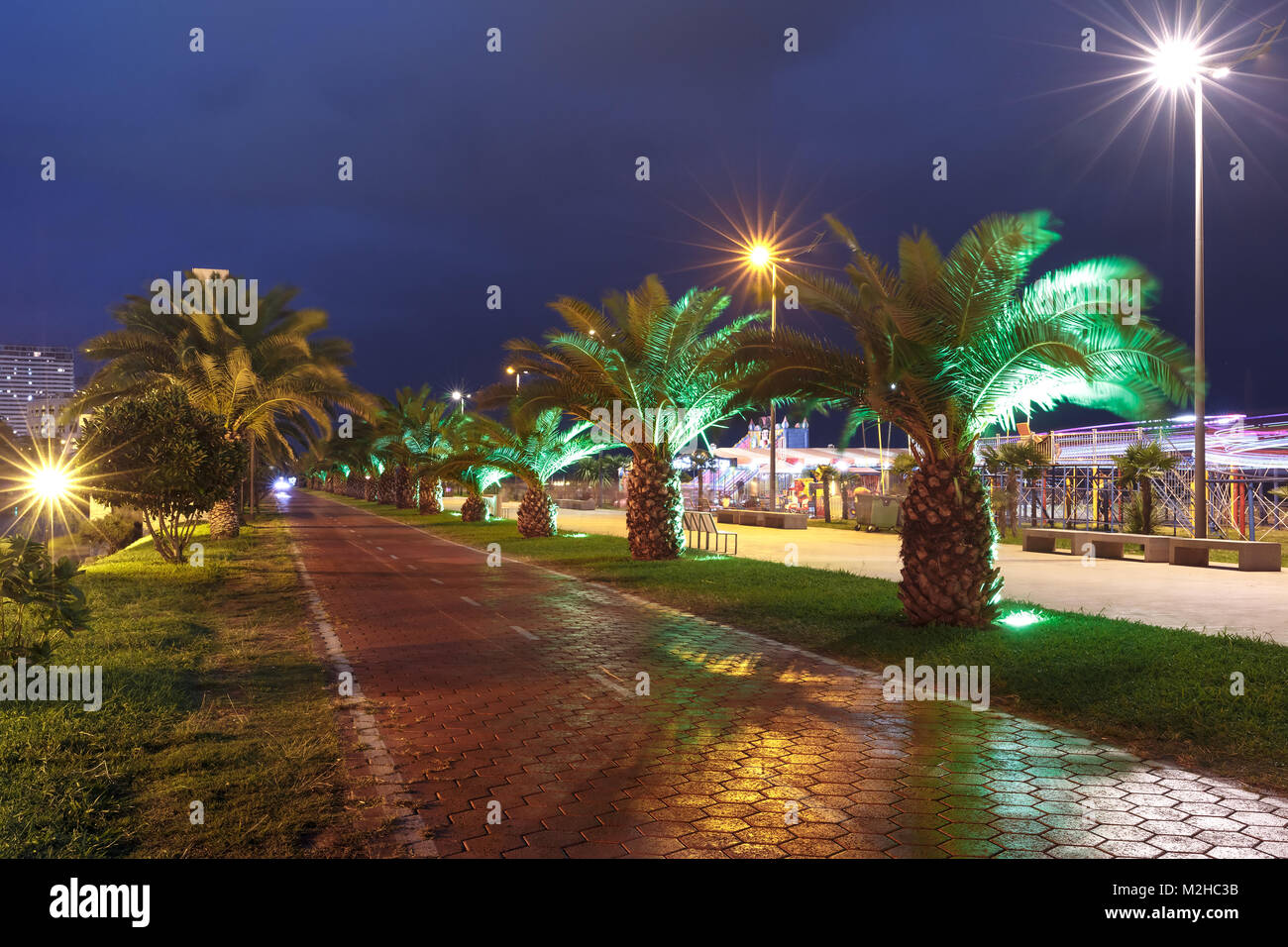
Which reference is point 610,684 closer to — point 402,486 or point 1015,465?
point 1015,465

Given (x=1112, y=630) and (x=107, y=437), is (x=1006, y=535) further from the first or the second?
(x=107, y=437)

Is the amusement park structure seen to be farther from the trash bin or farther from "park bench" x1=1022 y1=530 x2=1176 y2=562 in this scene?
"park bench" x1=1022 y1=530 x2=1176 y2=562

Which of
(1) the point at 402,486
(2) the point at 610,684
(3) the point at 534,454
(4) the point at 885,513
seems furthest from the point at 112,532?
(2) the point at 610,684

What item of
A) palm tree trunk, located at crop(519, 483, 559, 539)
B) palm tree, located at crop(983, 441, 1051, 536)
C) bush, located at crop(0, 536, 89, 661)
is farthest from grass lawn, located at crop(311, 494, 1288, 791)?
palm tree, located at crop(983, 441, 1051, 536)

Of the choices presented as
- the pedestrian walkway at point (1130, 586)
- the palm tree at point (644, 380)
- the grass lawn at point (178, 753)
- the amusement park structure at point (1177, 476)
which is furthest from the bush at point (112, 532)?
the amusement park structure at point (1177, 476)

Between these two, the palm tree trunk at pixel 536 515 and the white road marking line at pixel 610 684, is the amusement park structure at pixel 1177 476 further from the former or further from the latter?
the white road marking line at pixel 610 684

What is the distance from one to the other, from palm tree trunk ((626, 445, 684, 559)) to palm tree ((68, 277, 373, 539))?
429 inches

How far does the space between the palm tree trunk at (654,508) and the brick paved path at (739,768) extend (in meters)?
9.82

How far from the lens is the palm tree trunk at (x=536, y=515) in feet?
95.3

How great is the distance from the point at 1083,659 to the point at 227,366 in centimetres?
2225

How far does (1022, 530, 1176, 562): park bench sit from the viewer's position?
19.8 meters

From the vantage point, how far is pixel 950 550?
35.7 feet

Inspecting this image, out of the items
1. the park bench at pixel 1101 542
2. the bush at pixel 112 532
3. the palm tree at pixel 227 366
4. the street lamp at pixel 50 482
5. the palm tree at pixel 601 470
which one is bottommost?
the bush at pixel 112 532

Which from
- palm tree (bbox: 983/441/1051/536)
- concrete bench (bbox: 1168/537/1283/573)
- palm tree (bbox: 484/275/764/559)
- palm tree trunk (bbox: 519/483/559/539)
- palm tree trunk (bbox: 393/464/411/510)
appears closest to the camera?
concrete bench (bbox: 1168/537/1283/573)
